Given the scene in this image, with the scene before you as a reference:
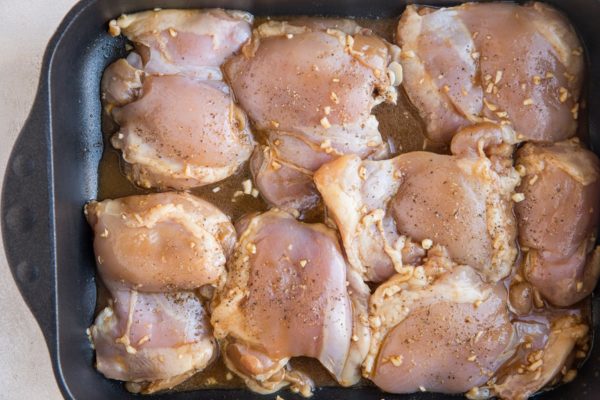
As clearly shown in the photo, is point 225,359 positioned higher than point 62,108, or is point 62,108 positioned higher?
point 62,108

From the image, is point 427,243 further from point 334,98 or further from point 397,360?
point 334,98

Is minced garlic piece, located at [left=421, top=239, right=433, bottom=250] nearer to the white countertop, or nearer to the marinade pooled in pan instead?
the marinade pooled in pan

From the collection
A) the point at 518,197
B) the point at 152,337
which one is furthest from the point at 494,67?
the point at 152,337

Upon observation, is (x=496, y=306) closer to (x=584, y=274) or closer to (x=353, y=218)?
(x=584, y=274)

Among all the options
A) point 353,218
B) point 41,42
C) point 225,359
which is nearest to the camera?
point 353,218

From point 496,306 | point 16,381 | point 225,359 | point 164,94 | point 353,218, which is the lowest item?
point 16,381

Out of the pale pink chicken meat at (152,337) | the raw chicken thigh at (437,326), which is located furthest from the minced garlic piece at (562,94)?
the pale pink chicken meat at (152,337)

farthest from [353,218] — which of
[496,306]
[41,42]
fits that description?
[41,42]

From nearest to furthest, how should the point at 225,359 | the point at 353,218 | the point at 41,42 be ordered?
1. the point at 353,218
2. the point at 225,359
3. the point at 41,42
